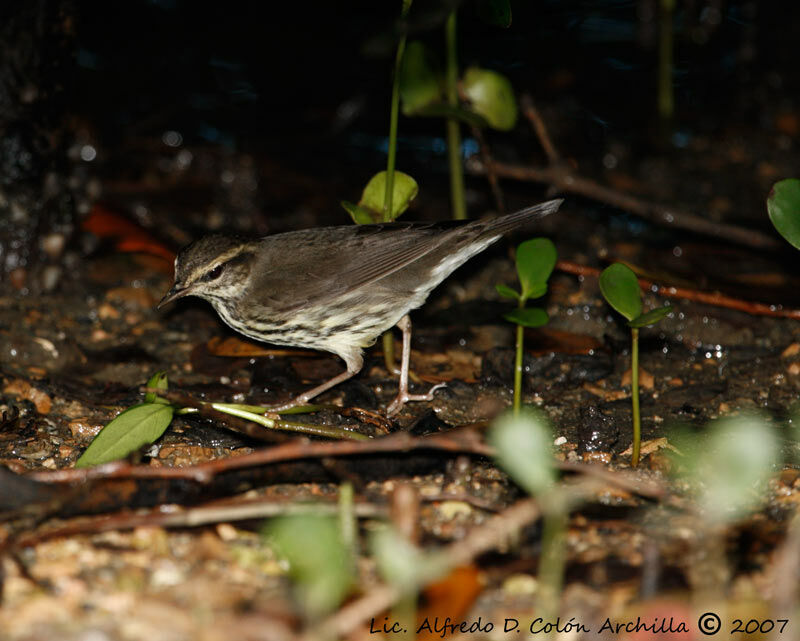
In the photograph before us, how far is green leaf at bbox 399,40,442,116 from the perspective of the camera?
570cm

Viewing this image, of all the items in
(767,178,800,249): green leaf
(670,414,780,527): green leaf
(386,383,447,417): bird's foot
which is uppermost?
(767,178,800,249): green leaf

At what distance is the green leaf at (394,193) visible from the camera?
5.39 metres

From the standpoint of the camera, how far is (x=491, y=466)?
4.39 metres

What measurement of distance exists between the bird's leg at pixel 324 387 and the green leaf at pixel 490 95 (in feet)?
5.58

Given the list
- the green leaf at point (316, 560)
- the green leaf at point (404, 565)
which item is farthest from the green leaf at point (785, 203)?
the green leaf at point (316, 560)

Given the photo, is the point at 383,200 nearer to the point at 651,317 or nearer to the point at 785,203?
the point at 651,317

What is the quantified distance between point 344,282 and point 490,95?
148 cm

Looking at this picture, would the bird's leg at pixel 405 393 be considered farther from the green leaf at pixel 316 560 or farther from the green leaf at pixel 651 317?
the green leaf at pixel 316 560

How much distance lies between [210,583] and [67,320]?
129 inches

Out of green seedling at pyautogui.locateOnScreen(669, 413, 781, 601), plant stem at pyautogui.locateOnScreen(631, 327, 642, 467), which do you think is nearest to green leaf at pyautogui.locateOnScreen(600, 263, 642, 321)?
plant stem at pyautogui.locateOnScreen(631, 327, 642, 467)

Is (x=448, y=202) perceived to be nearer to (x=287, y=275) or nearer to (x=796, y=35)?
(x=287, y=275)

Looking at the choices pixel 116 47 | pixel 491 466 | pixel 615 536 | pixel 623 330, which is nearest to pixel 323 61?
pixel 116 47

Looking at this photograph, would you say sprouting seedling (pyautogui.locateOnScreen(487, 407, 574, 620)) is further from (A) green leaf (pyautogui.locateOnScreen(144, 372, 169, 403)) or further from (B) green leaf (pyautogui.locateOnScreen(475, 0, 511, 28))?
(B) green leaf (pyautogui.locateOnScreen(475, 0, 511, 28))

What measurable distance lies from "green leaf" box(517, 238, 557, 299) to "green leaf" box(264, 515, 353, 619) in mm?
2052
